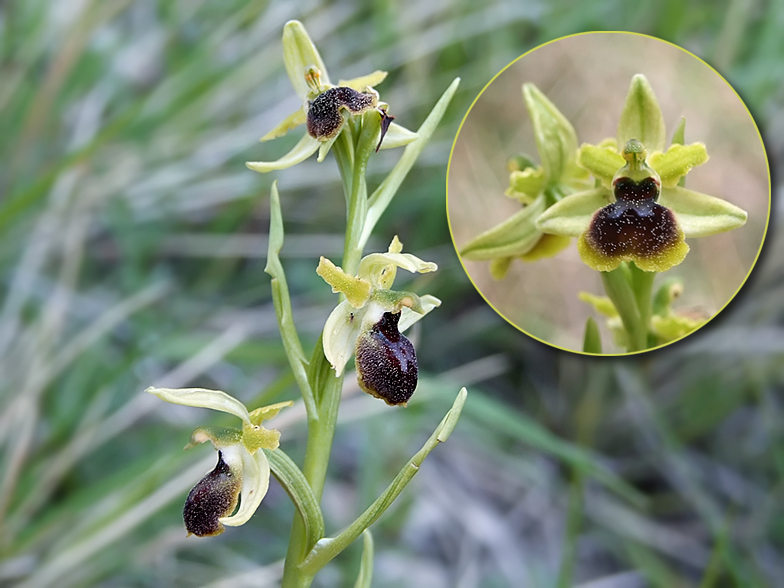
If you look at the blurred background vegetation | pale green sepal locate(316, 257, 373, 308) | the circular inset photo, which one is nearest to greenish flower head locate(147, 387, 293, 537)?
pale green sepal locate(316, 257, 373, 308)

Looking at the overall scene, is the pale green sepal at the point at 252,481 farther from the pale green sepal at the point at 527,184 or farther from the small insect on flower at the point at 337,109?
the pale green sepal at the point at 527,184

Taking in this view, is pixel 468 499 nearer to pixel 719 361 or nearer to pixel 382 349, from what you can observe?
pixel 719 361

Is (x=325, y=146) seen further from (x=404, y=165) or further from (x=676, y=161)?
(x=676, y=161)

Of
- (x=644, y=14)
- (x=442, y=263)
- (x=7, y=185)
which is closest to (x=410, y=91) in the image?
(x=442, y=263)

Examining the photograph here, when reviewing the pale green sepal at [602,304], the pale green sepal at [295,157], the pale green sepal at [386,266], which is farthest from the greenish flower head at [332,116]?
the pale green sepal at [602,304]

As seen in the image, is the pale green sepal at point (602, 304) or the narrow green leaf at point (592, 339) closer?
the narrow green leaf at point (592, 339)

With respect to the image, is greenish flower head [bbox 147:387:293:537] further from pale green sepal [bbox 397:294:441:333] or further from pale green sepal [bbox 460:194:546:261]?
pale green sepal [bbox 460:194:546:261]

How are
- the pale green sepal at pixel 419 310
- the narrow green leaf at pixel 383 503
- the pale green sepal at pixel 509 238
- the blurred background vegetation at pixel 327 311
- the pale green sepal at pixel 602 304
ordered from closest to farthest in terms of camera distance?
the narrow green leaf at pixel 383 503 < the pale green sepal at pixel 419 310 < the pale green sepal at pixel 509 238 < the pale green sepal at pixel 602 304 < the blurred background vegetation at pixel 327 311

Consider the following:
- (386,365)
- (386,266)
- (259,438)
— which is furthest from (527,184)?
(259,438)
